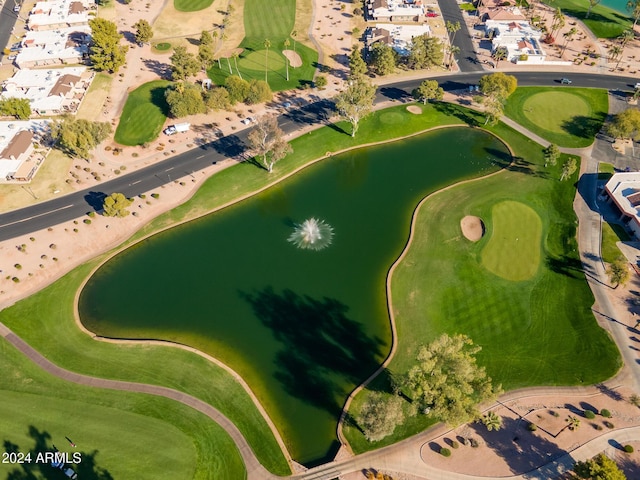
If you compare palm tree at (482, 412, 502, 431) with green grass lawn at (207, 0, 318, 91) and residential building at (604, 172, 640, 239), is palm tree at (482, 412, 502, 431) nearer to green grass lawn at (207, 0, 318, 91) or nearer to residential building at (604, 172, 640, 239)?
residential building at (604, 172, 640, 239)

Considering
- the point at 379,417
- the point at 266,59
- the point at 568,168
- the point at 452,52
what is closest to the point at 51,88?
the point at 266,59

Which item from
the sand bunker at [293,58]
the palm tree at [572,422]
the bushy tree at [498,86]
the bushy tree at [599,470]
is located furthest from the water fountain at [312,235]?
the sand bunker at [293,58]

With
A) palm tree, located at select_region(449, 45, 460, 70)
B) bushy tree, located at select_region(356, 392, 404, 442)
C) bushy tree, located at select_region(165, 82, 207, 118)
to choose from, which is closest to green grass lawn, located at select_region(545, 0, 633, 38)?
palm tree, located at select_region(449, 45, 460, 70)

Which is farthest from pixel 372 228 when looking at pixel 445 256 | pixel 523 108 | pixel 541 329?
pixel 523 108

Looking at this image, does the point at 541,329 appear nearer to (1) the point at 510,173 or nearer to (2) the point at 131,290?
(1) the point at 510,173

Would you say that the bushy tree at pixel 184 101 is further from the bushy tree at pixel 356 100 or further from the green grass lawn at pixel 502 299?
the green grass lawn at pixel 502 299

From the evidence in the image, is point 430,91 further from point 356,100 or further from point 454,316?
point 454,316
